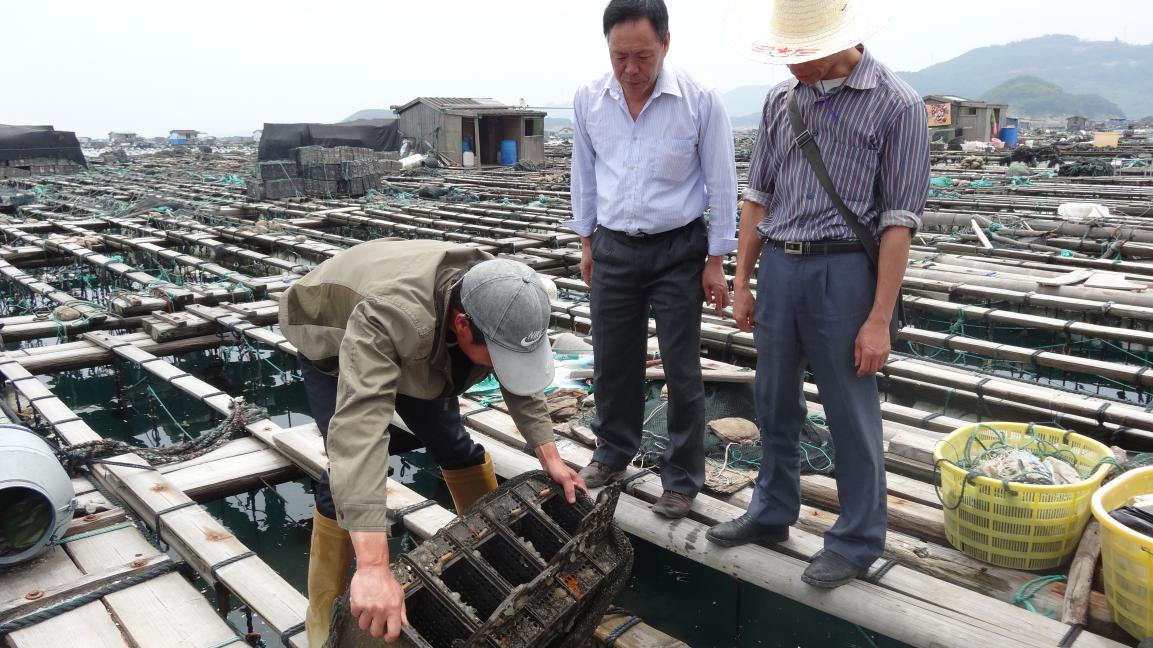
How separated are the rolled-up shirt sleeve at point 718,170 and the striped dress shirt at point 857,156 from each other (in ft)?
0.87

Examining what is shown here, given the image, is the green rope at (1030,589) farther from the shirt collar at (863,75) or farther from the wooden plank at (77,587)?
the wooden plank at (77,587)

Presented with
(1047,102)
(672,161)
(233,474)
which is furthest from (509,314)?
(1047,102)

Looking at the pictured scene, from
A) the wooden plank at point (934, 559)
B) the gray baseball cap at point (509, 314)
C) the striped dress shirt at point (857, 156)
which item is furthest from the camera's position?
the wooden plank at point (934, 559)

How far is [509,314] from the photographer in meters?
1.82

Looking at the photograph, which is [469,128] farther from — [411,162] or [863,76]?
[863,76]

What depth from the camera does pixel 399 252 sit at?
7.00ft

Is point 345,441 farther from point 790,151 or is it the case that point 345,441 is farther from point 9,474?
point 9,474

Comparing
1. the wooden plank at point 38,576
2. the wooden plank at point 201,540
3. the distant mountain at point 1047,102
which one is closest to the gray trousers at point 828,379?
the wooden plank at point 201,540

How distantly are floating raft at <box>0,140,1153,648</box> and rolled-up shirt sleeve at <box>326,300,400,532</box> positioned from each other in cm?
→ 101

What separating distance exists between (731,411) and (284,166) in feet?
45.0

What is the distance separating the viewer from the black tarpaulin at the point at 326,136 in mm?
20297

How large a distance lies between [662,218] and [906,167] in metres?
0.78

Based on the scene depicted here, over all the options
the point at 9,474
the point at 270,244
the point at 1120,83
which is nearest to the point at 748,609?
the point at 9,474

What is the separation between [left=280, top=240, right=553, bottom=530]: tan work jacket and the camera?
170 cm
